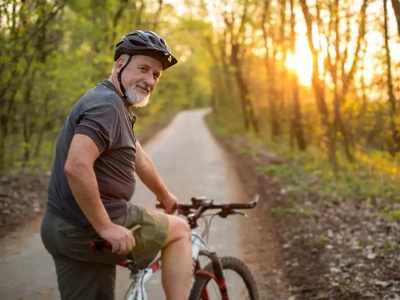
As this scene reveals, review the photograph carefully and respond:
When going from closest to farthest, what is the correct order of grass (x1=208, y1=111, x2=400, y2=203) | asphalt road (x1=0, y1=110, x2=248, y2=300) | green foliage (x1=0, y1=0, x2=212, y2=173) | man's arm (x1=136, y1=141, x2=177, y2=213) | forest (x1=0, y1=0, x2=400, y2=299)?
man's arm (x1=136, y1=141, x2=177, y2=213)
asphalt road (x1=0, y1=110, x2=248, y2=300)
forest (x1=0, y1=0, x2=400, y2=299)
grass (x1=208, y1=111, x2=400, y2=203)
green foliage (x1=0, y1=0, x2=212, y2=173)

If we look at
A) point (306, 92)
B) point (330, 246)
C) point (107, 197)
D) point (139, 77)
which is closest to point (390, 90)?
point (330, 246)

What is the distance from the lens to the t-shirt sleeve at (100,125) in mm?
2465

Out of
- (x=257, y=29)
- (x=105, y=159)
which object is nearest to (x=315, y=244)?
(x=105, y=159)

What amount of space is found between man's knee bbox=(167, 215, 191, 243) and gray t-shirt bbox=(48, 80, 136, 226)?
306mm

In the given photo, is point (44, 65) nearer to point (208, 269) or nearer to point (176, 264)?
point (208, 269)

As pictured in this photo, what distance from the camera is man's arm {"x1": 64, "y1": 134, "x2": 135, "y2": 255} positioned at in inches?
95.3

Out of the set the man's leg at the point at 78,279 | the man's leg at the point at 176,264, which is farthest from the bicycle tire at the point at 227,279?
the man's leg at the point at 78,279

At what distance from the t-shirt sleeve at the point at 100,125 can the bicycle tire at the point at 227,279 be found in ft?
4.31

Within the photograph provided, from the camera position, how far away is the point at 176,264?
294 centimetres

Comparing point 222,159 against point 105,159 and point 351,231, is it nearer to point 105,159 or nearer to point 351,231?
point 351,231

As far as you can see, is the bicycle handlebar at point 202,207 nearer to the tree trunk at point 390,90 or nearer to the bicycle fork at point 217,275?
the bicycle fork at point 217,275

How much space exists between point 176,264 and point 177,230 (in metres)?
0.18

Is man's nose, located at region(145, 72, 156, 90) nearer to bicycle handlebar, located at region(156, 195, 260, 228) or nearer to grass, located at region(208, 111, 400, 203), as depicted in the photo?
bicycle handlebar, located at region(156, 195, 260, 228)

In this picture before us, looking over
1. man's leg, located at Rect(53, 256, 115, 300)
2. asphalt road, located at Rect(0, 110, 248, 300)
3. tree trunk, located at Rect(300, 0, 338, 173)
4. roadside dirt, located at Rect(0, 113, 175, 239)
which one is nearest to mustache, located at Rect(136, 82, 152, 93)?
man's leg, located at Rect(53, 256, 115, 300)
